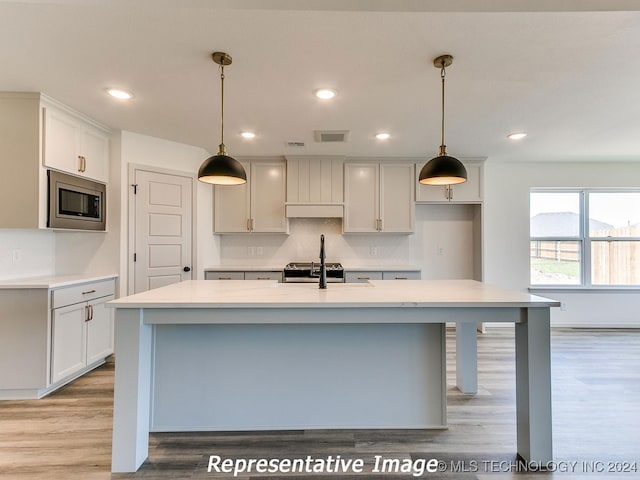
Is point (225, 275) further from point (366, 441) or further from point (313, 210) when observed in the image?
point (366, 441)

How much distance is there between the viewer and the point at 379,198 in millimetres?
4418

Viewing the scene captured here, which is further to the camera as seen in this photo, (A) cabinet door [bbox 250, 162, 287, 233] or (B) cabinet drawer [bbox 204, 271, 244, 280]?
(A) cabinet door [bbox 250, 162, 287, 233]

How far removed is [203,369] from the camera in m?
2.03

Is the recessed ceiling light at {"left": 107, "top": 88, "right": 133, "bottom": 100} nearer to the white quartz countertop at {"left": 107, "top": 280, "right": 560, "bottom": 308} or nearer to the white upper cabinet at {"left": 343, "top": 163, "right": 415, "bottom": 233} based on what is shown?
the white quartz countertop at {"left": 107, "top": 280, "right": 560, "bottom": 308}

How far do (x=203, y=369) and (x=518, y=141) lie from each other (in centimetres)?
396

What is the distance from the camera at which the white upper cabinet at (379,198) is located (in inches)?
174

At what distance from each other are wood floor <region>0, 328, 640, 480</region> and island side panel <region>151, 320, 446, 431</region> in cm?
10

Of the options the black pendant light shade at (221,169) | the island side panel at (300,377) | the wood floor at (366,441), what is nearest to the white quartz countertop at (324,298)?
the island side panel at (300,377)

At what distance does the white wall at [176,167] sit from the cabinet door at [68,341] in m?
0.62

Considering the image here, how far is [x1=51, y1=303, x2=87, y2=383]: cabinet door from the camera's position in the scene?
2.59 meters

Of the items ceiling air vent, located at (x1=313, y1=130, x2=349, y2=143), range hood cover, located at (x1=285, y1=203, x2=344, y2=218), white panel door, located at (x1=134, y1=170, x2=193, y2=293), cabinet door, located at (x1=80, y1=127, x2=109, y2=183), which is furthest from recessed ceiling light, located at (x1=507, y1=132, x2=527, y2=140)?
cabinet door, located at (x1=80, y1=127, x2=109, y2=183)

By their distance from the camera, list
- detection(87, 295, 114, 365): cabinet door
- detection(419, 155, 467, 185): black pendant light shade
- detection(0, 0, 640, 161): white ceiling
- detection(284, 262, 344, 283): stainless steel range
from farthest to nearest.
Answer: detection(284, 262, 344, 283): stainless steel range
detection(87, 295, 114, 365): cabinet door
detection(419, 155, 467, 185): black pendant light shade
detection(0, 0, 640, 161): white ceiling

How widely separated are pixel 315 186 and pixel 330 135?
3.22ft

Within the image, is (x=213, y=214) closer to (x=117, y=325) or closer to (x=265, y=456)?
(x=117, y=325)
